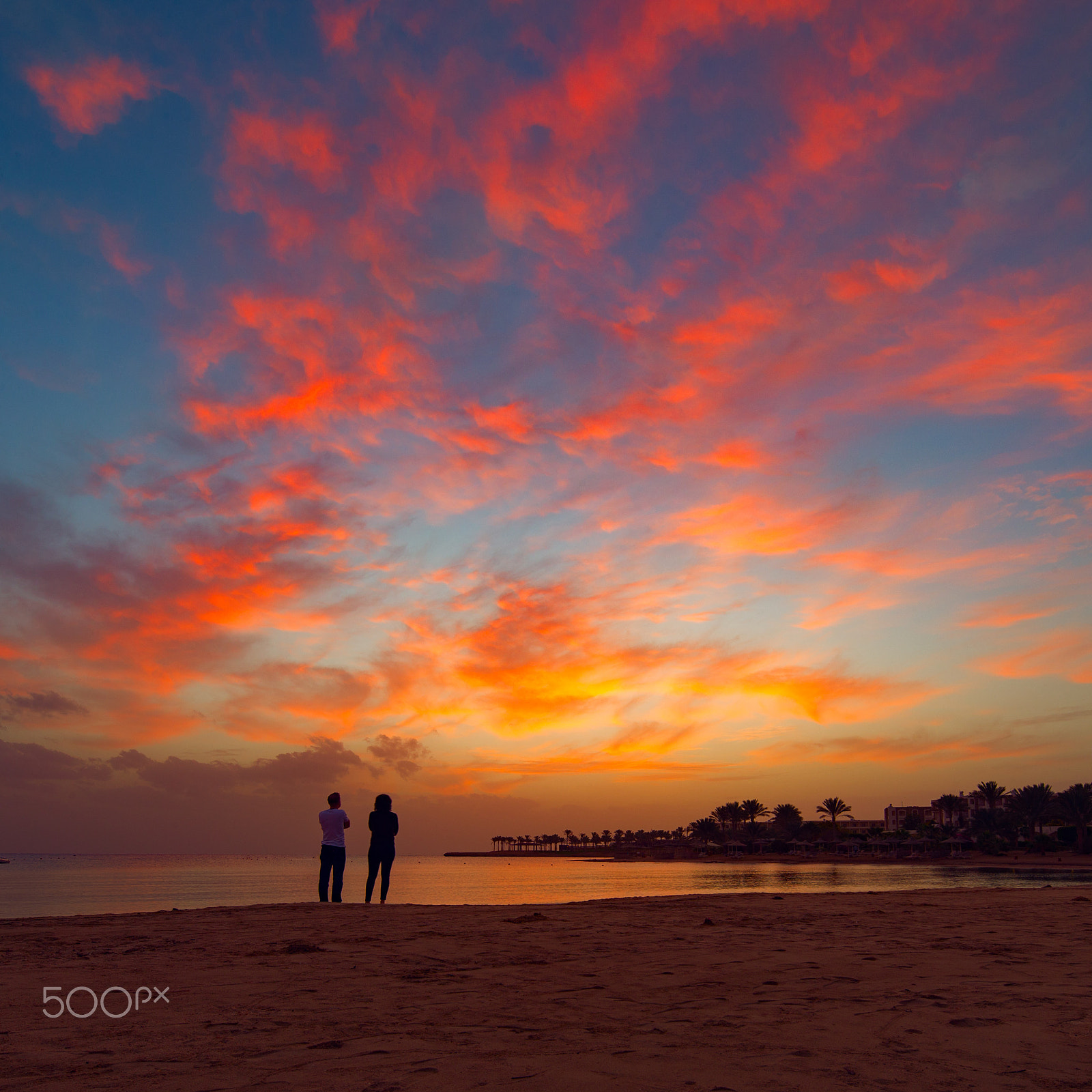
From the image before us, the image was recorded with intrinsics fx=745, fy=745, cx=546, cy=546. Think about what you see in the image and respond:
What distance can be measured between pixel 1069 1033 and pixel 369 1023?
14.1 feet

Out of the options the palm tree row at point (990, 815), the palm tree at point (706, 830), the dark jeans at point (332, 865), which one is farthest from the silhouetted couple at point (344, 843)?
the palm tree at point (706, 830)

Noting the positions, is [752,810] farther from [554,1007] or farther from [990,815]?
[554,1007]

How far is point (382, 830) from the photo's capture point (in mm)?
14914

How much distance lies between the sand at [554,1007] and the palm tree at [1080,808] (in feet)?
336

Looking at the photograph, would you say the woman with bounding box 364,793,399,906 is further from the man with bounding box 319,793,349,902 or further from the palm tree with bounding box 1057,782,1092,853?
the palm tree with bounding box 1057,782,1092,853

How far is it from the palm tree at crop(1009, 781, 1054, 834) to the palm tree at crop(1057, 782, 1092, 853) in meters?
4.58

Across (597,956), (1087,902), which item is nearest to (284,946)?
(597,956)

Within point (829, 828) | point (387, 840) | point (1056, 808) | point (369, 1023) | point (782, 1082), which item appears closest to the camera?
point (782, 1082)

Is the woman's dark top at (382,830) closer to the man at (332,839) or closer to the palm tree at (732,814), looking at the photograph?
the man at (332,839)

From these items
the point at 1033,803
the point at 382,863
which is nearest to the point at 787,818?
the point at 1033,803

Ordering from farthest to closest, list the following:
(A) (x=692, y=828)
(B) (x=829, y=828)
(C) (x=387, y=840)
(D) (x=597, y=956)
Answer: (A) (x=692, y=828), (B) (x=829, y=828), (C) (x=387, y=840), (D) (x=597, y=956)

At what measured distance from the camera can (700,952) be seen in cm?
764

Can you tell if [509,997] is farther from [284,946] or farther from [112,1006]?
[284,946]

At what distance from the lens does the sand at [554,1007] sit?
3.84 m
